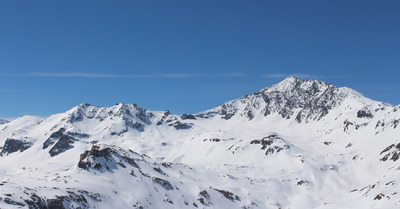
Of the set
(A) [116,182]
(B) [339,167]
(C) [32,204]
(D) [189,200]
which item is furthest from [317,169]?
(C) [32,204]

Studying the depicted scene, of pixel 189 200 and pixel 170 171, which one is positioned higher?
pixel 170 171

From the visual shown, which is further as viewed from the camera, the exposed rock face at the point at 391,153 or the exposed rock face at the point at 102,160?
the exposed rock face at the point at 391,153

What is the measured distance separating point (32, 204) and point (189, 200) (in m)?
53.1

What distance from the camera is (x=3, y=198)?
2594 inches

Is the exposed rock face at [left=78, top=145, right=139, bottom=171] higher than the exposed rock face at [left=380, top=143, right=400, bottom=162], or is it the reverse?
the exposed rock face at [left=380, top=143, right=400, bottom=162]

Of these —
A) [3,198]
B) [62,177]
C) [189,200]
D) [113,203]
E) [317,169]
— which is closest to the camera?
[3,198]

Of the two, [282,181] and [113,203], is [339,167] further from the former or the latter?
[113,203]

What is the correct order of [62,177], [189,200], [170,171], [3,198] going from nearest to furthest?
[3,198]
[62,177]
[189,200]
[170,171]

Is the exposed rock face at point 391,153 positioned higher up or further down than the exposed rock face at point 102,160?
higher up

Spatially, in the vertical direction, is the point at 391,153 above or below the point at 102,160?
above

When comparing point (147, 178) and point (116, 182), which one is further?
point (147, 178)

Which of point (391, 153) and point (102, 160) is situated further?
point (391, 153)

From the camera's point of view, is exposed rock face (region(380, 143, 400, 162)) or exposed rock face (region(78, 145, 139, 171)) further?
exposed rock face (region(380, 143, 400, 162))

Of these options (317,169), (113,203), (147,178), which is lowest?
(113,203)
